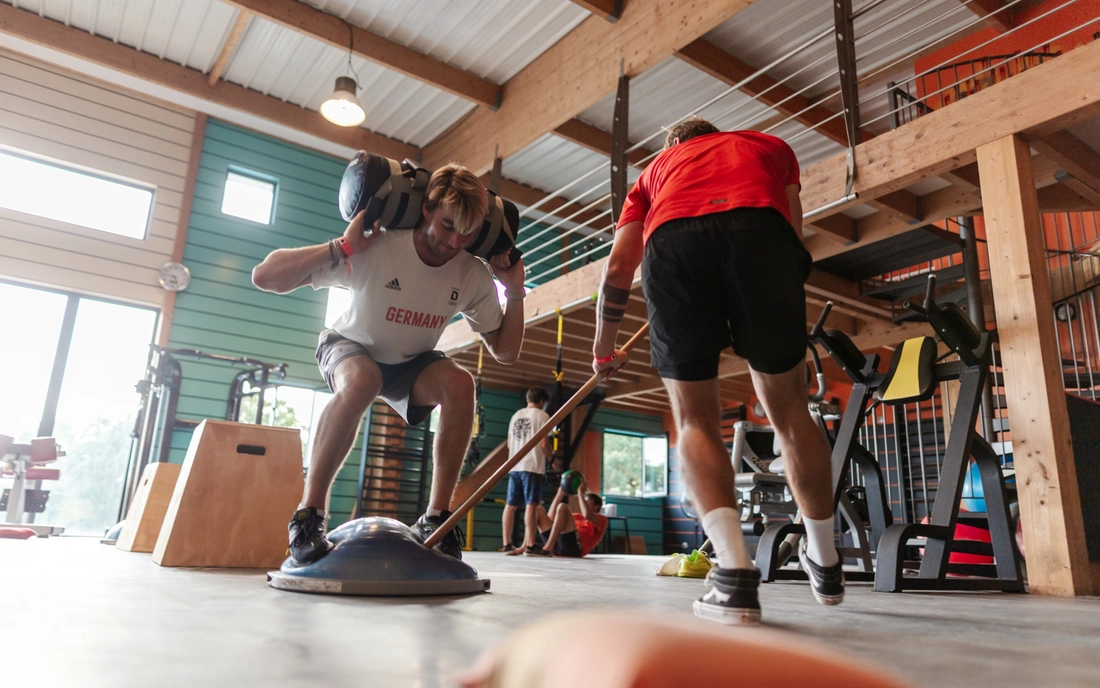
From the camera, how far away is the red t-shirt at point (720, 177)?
1.87 m

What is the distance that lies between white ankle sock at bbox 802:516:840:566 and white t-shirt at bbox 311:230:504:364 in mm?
1357

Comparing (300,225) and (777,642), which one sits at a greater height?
(300,225)

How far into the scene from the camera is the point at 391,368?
2.59m

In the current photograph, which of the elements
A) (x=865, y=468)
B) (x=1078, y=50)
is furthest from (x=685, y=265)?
(x=1078, y=50)

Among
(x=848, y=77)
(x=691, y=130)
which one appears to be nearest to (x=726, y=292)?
(x=691, y=130)

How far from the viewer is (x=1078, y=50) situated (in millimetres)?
3264

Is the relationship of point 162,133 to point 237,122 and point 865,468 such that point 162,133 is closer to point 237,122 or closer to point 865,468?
point 237,122

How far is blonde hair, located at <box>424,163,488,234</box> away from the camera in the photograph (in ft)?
7.57

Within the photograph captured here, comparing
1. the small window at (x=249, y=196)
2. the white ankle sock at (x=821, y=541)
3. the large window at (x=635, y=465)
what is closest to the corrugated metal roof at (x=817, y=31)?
the white ankle sock at (x=821, y=541)

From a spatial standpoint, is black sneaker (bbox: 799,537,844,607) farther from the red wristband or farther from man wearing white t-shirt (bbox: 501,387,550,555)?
man wearing white t-shirt (bbox: 501,387,550,555)

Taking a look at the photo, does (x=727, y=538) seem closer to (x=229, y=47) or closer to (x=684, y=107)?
(x=684, y=107)

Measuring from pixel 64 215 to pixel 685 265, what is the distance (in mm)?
8656

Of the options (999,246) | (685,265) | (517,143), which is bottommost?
(685,265)

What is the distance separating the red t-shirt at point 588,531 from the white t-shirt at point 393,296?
457cm
